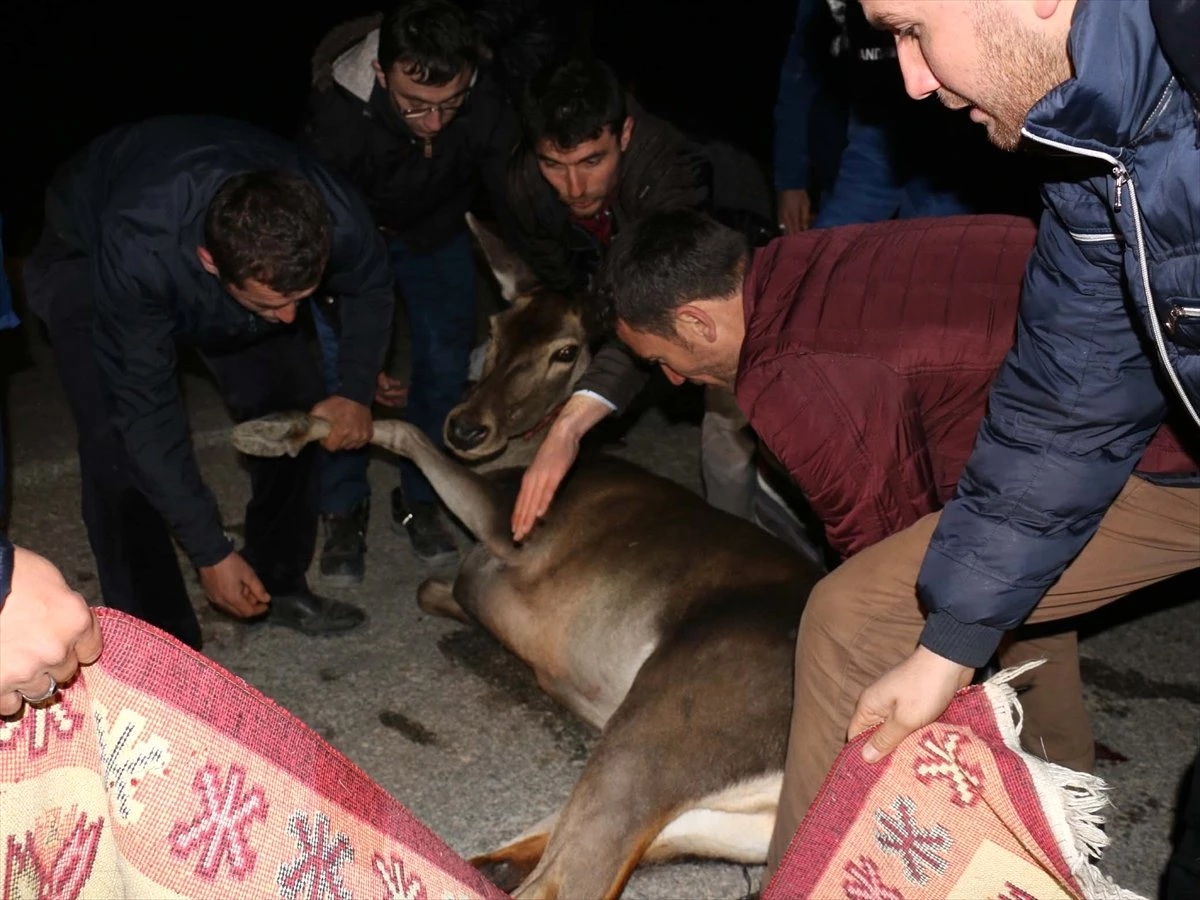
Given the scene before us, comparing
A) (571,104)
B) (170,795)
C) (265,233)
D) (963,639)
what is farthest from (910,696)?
(571,104)

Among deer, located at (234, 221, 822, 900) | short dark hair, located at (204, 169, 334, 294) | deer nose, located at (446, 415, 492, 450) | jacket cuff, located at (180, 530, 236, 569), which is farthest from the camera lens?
deer nose, located at (446, 415, 492, 450)

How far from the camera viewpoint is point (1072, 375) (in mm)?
A: 2238

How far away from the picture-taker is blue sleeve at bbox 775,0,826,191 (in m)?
5.41

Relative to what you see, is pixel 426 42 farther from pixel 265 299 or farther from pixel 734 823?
pixel 734 823

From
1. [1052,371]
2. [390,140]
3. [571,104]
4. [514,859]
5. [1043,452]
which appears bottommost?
[514,859]

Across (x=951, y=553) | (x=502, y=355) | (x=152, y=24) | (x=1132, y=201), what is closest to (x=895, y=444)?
(x=951, y=553)

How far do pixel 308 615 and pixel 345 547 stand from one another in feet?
1.61

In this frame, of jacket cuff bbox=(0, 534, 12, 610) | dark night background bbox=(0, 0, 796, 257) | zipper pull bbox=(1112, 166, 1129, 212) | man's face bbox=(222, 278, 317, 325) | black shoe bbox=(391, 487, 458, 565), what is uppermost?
zipper pull bbox=(1112, 166, 1129, 212)

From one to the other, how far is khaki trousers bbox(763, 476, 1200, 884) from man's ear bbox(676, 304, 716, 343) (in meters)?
0.74

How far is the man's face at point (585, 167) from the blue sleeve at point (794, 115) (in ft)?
3.79

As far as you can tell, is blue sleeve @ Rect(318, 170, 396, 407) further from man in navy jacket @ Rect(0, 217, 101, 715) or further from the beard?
the beard

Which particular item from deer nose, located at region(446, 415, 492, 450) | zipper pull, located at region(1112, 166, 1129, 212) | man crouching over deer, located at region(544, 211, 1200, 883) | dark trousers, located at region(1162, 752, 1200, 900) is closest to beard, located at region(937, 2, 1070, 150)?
zipper pull, located at region(1112, 166, 1129, 212)

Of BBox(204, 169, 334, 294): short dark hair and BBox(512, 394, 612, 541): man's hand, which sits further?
BBox(512, 394, 612, 541): man's hand

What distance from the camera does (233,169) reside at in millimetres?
3844
